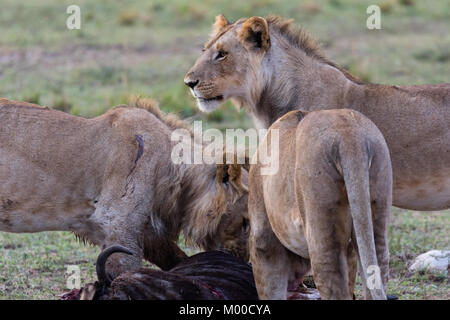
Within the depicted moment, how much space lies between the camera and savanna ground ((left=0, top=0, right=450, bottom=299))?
5.88 m

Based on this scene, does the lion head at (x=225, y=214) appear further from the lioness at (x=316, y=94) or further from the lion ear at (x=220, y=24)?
the lion ear at (x=220, y=24)

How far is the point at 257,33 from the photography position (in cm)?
498

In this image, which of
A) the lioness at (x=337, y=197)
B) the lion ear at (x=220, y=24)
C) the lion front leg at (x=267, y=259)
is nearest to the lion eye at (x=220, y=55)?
the lion ear at (x=220, y=24)

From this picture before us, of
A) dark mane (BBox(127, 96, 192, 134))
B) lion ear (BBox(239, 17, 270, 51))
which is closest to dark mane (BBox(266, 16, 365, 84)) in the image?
lion ear (BBox(239, 17, 270, 51))

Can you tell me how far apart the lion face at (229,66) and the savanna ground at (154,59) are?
59.1 inches

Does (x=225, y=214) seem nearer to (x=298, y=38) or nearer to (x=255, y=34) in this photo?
(x=255, y=34)

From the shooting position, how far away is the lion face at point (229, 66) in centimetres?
501

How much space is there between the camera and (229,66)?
5.04 metres

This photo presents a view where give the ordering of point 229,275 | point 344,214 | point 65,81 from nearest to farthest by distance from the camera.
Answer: point 344,214 → point 229,275 → point 65,81

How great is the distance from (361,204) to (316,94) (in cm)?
179

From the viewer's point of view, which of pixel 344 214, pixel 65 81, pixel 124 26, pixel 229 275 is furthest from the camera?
pixel 124 26
